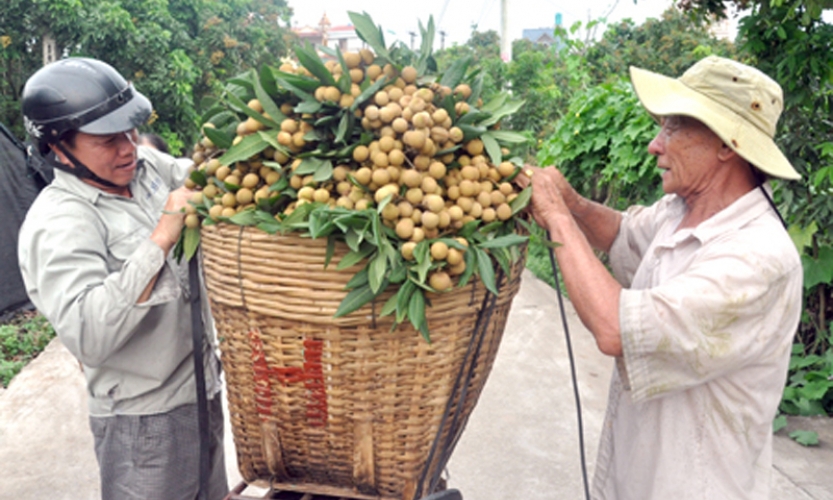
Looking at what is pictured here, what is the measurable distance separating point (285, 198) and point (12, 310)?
556 cm

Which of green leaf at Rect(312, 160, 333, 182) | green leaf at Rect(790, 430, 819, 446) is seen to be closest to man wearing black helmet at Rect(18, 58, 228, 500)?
green leaf at Rect(312, 160, 333, 182)

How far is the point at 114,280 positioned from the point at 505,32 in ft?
45.7

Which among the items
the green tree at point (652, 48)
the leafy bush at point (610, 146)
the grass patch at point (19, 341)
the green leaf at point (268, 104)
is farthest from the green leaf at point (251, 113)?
the green tree at point (652, 48)

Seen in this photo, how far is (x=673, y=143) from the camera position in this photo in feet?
5.71

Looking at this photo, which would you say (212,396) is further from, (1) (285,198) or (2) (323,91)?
(2) (323,91)

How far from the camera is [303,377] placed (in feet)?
4.70

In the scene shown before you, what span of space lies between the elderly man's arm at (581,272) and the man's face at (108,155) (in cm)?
117

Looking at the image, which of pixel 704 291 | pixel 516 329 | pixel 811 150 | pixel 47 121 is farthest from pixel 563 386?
pixel 47 121

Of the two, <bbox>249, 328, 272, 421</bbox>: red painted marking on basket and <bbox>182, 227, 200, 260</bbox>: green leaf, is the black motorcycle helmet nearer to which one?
<bbox>182, 227, 200, 260</bbox>: green leaf

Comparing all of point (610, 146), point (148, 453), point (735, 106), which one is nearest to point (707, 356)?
point (735, 106)

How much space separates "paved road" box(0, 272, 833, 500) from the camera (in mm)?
3527

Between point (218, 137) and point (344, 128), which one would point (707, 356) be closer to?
point (344, 128)

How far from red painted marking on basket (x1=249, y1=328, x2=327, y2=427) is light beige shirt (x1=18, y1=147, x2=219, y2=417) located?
0.40 meters

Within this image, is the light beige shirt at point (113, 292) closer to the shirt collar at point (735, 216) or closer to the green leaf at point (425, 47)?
the green leaf at point (425, 47)
